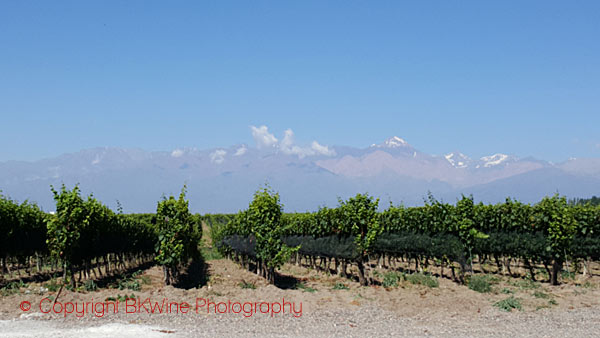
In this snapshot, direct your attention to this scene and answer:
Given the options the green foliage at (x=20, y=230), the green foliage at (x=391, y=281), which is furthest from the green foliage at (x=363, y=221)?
the green foliage at (x=20, y=230)

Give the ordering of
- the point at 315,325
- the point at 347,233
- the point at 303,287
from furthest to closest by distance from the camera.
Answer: the point at 347,233
the point at 303,287
the point at 315,325

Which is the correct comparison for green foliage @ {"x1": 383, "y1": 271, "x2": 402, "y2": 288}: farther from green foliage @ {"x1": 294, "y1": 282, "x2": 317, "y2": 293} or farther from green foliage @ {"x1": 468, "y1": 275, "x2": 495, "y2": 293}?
green foliage @ {"x1": 294, "y1": 282, "x2": 317, "y2": 293}

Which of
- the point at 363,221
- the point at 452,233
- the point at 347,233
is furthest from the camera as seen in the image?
the point at 452,233

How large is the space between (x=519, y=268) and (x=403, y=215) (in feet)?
24.1

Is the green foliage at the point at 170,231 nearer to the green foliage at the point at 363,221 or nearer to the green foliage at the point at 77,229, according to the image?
the green foliage at the point at 77,229

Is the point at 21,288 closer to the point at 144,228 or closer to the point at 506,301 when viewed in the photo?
the point at 144,228

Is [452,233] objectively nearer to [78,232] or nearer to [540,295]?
[540,295]

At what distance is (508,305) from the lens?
1528 cm

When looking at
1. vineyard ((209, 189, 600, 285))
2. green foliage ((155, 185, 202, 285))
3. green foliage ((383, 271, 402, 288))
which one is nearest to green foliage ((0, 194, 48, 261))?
green foliage ((155, 185, 202, 285))

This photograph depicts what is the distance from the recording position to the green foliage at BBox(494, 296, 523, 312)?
49.6 feet

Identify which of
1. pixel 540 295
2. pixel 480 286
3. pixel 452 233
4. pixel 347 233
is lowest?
pixel 540 295

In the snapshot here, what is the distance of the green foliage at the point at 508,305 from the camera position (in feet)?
49.6

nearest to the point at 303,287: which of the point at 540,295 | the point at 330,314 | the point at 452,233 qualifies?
the point at 330,314

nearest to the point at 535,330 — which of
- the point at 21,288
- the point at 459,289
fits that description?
the point at 459,289
